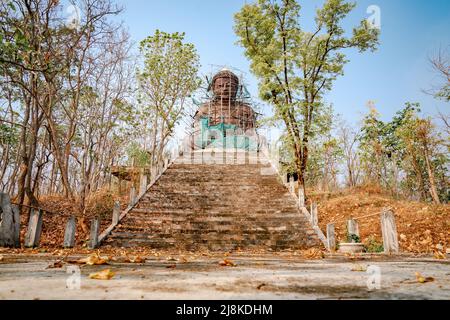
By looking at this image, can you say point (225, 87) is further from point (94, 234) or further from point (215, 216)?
point (94, 234)

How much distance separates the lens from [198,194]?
13219 mm

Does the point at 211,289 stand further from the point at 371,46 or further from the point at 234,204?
the point at 371,46

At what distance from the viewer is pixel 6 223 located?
6203 millimetres

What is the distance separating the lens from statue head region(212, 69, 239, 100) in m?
39.1

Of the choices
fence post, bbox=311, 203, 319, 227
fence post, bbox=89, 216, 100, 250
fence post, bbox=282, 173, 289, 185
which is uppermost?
fence post, bbox=282, 173, 289, 185

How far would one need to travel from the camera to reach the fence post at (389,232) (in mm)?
7363

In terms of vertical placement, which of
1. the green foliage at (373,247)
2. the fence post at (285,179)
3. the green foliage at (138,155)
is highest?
the green foliage at (138,155)

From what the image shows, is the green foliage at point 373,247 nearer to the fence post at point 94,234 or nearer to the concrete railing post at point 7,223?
the fence post at point 94,234

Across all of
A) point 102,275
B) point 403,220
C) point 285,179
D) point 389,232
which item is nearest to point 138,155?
point 285,179

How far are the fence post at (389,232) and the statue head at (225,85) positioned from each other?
32600mm

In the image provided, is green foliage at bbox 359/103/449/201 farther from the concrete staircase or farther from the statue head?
the statue head

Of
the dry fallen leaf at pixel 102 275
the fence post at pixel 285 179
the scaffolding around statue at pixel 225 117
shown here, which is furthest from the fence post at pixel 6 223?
the scaffolding around statue at pixel 225 117

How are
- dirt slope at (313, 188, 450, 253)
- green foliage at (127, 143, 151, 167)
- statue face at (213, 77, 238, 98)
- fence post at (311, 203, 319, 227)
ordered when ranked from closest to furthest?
dirt slope at (313, 188, 450, 253), fence post at (311, 203, 319, 227), green foliage at (127, 143, 151, 167), statue face at (213, 77, 238, 98)

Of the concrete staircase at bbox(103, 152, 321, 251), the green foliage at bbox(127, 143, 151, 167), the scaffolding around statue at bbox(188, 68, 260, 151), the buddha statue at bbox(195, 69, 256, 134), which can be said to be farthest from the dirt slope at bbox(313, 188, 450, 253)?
the buddha statue at bbox(195, 69, 256, 134)
